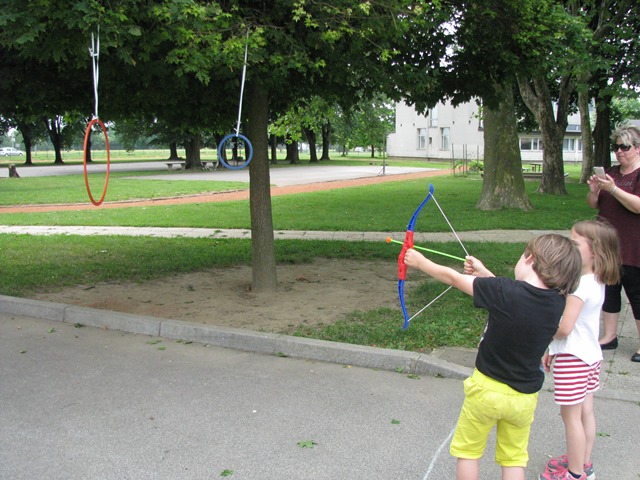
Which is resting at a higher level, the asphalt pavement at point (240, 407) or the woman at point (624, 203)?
A: the woman at point (624, 203)

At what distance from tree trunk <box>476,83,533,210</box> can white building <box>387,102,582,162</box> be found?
1641 inches

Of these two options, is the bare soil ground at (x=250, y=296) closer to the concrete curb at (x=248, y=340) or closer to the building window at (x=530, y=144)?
the concrete curb at (x=248, y=340)

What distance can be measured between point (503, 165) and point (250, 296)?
10.8 m

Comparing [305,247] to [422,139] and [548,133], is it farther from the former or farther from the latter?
[422,139]

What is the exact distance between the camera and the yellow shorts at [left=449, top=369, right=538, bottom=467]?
286cm

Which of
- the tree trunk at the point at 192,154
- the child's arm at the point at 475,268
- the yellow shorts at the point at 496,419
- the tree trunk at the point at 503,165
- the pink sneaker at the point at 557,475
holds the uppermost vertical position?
the tree trunk at the point at 192,154

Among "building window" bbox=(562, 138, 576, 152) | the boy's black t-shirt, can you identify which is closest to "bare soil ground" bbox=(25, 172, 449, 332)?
the boy's black t-shirt

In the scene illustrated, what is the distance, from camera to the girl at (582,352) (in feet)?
10.9

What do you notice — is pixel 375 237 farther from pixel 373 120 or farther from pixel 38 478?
pixel 373 120

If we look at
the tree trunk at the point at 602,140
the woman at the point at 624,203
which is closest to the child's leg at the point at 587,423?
the woman at the point at 624,203

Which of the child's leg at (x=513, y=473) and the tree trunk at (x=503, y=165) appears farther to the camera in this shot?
the tree trunk at (x=503, y=165)

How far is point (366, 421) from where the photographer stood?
429 centimetres

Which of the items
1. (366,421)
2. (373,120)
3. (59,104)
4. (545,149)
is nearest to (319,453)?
(366,421)

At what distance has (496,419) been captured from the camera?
2.90 meters
